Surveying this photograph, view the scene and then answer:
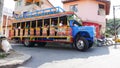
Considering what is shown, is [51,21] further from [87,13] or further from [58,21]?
[87,13]

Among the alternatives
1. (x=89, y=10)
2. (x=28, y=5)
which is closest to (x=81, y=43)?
(x=89, y=10)

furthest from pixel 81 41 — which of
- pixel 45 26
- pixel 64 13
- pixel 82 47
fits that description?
pixel 45 26

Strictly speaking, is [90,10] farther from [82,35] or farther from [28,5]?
[28,5]

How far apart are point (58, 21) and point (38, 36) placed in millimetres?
2377

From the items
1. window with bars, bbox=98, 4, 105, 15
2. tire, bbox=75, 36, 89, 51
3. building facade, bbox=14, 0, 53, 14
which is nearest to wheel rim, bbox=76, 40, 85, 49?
tire, bbox=75, 36, 89, 51

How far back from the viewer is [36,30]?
49.9 ft

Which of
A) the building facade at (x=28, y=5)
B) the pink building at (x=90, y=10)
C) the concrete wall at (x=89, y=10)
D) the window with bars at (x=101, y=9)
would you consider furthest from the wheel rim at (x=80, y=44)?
the building facade at (x=28, y=5)

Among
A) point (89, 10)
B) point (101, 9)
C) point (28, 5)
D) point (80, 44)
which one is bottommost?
point (80, 44)

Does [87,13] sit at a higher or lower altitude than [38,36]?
higher

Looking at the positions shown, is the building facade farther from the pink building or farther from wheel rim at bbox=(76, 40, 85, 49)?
wheel rim at bbox=(76, 40, 85, 49)

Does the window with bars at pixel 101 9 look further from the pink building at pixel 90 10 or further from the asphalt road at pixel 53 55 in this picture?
the asphalt road at pixel 53 55

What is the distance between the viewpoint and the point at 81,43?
12.3m

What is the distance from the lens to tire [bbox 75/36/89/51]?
12.1 metres

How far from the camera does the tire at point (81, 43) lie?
39.6 ft
